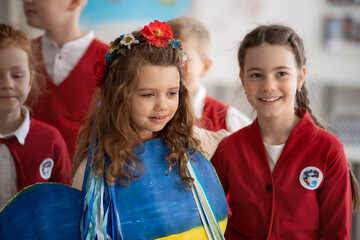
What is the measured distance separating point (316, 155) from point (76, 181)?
0.75 meters

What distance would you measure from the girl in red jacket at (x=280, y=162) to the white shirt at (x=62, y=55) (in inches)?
30.2

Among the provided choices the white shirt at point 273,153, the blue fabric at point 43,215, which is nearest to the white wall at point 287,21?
the white shirt at point 273,153

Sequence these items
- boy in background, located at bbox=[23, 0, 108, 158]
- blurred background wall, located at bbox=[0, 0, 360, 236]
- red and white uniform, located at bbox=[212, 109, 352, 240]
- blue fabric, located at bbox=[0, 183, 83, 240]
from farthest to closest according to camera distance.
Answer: blurred background wall, located at bbox=[0, 0, 360, 236] → boy in background, located at bbox=[23, 0, 108, 158] → red and white uniform, located at bbox=[212, 109, 352, 240] → blue fabric, located at bbox=[0, 183, 83, 240]

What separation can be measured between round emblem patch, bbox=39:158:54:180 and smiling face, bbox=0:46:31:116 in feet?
0.71

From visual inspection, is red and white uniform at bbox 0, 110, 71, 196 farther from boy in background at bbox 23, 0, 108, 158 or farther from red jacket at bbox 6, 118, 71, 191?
boy in background at bbox 23, 0, 108, 158

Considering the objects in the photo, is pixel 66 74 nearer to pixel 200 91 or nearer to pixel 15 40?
pixel 15 40

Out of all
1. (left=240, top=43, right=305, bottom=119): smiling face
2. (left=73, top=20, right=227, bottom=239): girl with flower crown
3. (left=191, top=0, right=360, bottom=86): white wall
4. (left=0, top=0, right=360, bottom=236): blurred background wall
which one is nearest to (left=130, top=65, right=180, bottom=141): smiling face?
(left=73, top=20, right=227, bottom=239): girl with flower crown

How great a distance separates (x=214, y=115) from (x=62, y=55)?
0.73 metres

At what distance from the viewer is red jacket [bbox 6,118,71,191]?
1.46 meters

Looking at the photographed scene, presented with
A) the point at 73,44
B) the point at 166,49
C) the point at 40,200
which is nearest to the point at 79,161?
the point at 40,200

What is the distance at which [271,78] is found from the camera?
131 centimetres

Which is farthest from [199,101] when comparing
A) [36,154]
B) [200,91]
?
[36,154]

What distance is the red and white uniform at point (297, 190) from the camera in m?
1.27

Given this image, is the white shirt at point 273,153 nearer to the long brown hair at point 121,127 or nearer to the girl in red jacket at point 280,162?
the girl in red jacket at point 280,162
